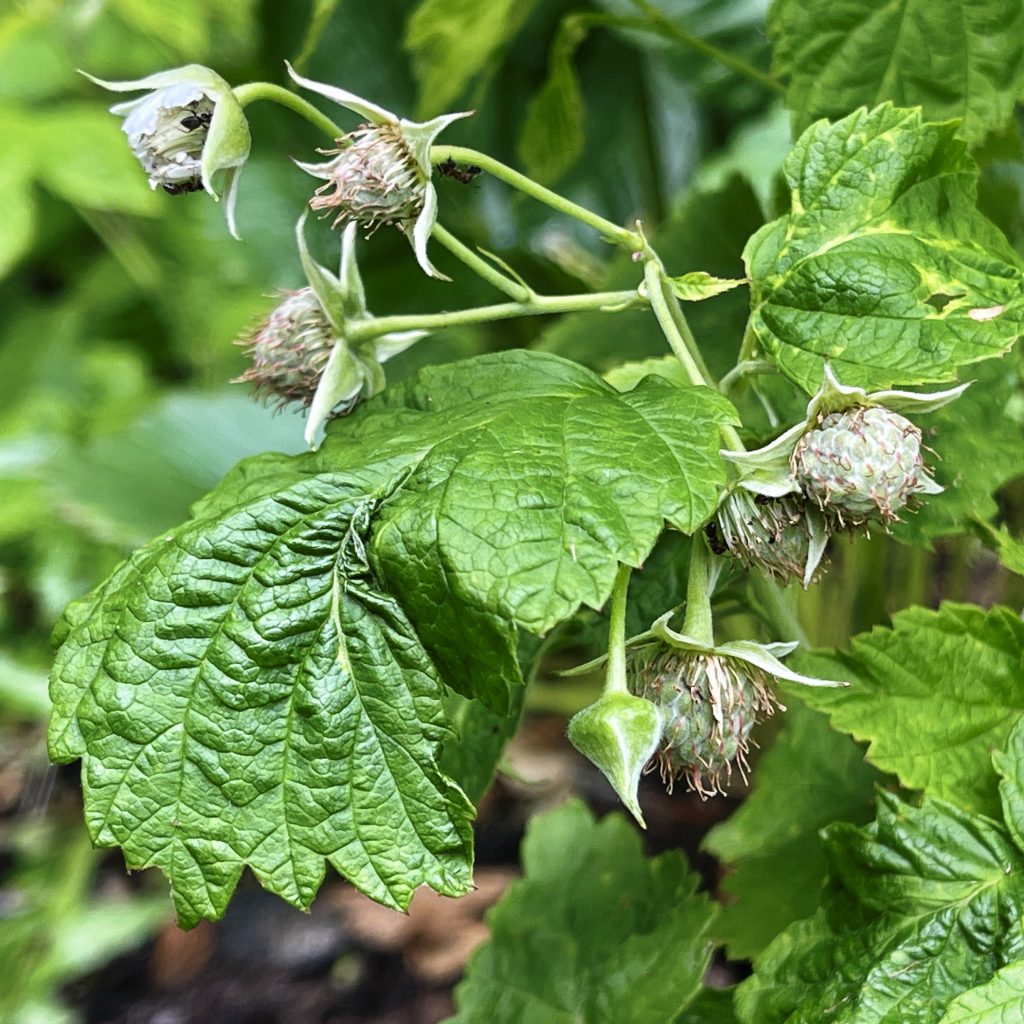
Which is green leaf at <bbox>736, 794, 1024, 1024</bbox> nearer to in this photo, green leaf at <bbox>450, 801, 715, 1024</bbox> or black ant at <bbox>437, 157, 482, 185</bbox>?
green leaf at <bbox>450, 801, 715, 1024</bbox>

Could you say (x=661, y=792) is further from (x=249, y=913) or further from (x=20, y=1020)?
(x=20, y=1020)

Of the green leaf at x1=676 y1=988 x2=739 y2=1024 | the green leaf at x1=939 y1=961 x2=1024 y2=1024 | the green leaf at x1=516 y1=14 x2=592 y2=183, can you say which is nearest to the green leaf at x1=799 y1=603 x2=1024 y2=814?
the green leaf at x1=939 y1=961 x2=1024 y2=1024

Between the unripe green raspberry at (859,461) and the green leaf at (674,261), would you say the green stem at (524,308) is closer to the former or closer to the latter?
the unripe green raspberry at (859,461)

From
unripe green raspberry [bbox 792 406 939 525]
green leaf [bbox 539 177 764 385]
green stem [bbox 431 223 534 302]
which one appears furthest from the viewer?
green leaf [bbox 539 177 764 385]

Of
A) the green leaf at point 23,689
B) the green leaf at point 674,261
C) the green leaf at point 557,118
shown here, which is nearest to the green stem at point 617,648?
the green leaf at point 674,261

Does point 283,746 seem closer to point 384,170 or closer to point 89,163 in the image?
point 384,170

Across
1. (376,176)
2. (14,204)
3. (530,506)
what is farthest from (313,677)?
(14,204)
